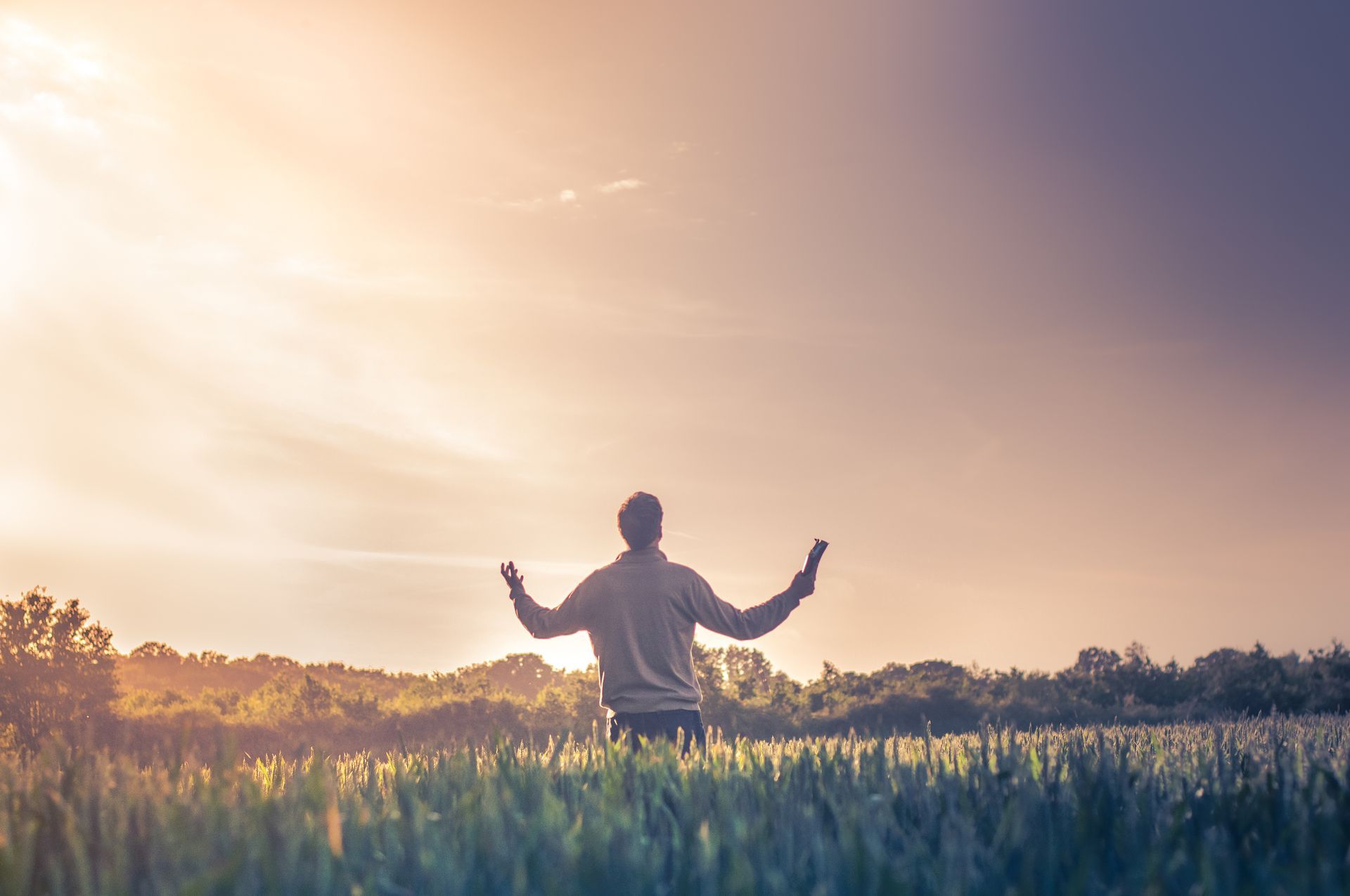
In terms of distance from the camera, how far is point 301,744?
4012mm

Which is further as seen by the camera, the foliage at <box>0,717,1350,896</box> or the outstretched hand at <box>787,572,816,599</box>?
the outstretched hand at <box>787,572,816,599</box>

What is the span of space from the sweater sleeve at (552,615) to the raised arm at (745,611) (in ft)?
3.46

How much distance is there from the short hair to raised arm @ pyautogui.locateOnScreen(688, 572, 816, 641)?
60 centimetres

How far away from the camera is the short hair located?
31.1 feet

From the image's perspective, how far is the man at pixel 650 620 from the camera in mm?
9352

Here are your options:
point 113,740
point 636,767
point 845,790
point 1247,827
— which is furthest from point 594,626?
point 113,740

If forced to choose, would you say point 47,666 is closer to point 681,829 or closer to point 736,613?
point 736,613

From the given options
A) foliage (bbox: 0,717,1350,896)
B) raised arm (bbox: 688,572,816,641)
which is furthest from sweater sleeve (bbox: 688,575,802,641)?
foliage (bbox: 0,717,1350,896)

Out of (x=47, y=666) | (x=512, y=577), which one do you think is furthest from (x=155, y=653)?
(x=512, y=577)

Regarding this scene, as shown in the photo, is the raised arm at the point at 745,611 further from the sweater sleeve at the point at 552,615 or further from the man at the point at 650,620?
the sweater sleeve at the point at 552,615

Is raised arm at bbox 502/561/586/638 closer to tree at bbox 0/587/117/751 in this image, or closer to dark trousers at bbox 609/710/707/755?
dark trousers at bbox 609/710/707/755

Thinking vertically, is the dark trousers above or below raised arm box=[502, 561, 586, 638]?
below

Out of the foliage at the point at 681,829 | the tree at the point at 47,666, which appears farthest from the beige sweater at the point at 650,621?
the tree at the point at 47,666

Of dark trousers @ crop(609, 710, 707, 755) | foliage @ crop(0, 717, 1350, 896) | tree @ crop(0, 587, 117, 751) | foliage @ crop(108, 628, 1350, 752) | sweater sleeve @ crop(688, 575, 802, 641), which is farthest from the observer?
tree @ crop(0, 587, 117, 751)
